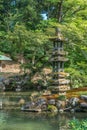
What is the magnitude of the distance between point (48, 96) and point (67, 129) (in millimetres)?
5643

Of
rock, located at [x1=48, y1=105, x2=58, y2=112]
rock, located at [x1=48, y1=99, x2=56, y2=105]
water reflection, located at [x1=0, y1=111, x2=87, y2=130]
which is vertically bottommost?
water reflection, located at [x1=0, y1=111, x2=87, y2=130]

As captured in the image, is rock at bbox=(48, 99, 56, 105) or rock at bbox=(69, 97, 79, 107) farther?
rock at bbox=(48, 99, 56, 105)

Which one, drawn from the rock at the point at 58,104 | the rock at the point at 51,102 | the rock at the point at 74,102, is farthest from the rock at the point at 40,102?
the rock at the point at 74,102

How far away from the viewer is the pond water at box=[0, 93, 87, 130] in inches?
615

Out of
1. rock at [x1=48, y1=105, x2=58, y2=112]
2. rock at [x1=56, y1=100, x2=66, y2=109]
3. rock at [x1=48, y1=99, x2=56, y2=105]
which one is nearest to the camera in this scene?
rock at [x1=48, y1=105, x2=58, y2=112]

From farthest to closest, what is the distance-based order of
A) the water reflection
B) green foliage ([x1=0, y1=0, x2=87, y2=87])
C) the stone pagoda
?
green foliage ([x1=0, y1=0, x2=87, y2=87]) → the stone pagoda → the water reflection

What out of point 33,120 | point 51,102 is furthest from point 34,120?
point 51,102

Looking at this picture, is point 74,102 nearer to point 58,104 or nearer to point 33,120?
point 58,104

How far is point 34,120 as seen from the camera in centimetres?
1723

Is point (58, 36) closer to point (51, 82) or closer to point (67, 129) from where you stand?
point (51, 82)

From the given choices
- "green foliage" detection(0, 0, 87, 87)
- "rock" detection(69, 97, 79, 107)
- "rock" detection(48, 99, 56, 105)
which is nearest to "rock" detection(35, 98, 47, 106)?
"rock" detection(48, 99, 56, 105)

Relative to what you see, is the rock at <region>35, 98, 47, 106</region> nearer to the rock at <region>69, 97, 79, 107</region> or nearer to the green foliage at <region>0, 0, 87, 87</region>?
the rock at <region>69, 97, 79, 107</region>

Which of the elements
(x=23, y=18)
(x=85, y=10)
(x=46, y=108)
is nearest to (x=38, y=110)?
(x=46, y=108)

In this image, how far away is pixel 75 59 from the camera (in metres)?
30.9
